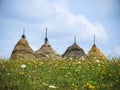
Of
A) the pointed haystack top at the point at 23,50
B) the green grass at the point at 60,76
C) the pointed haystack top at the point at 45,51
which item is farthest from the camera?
the pointed haystack top at the point at 45,51

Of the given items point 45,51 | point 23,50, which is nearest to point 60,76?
point 23,50

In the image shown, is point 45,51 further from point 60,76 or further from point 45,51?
point 60,76

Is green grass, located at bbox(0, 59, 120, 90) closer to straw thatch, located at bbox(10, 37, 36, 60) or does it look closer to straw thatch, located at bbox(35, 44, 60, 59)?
straw thatch, located at bbox(10, 37, 36, 60)

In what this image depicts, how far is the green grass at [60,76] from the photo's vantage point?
31.2ft

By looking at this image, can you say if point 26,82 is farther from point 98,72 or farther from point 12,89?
point 98,72

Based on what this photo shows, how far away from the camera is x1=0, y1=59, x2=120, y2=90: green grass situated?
9508 mm

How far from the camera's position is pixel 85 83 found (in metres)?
10.1

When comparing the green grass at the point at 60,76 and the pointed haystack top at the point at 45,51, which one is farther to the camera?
the pointed haystack top at the point at 45,51

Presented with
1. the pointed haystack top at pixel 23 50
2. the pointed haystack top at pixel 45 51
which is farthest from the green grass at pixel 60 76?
the pointed haystack top at pixel 45 51

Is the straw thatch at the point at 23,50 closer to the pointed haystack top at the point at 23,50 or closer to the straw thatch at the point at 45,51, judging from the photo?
the pointed haystack top at the point at 23,50

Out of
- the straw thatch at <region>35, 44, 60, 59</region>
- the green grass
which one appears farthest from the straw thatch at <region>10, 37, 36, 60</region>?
the green grass

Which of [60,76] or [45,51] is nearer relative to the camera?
[60,76]

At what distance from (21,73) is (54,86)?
5.22ft

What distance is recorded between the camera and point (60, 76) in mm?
11102
